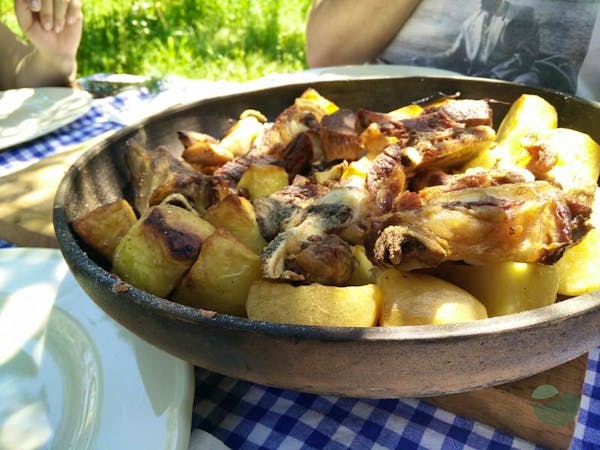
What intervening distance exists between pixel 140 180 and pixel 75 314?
31cm

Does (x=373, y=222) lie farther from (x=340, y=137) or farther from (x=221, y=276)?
(x=340, y=137)

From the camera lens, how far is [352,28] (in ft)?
8.86

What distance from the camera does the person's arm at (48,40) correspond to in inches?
99.5

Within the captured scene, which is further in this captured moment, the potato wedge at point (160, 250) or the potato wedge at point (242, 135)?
the potato wedge at point (242, 135)

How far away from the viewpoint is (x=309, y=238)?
2.87 ft

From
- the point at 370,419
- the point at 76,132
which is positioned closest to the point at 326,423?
the point at 370,419

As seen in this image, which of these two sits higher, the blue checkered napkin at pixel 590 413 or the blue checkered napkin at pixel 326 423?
the blue checkered napkin at pixel 590 413

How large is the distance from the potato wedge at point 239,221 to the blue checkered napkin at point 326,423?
28 centimetres

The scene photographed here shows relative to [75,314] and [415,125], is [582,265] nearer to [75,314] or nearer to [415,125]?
[415,125]

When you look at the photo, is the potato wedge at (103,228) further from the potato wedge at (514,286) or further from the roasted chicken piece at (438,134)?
the potato wedge at (514,286)

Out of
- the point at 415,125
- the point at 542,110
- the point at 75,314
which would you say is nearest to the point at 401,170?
the point at 415,125

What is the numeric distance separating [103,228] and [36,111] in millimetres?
1370

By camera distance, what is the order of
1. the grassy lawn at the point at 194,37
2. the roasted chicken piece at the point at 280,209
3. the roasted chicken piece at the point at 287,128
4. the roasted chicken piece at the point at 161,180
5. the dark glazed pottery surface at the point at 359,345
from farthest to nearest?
the grassy lawn at the point at 194,37 → the roasted chicken piece at the point at 287,128 → the roasted chicken piece at the point at 161,180 → the roasted chicken piece at the point at 280,209 → the dark glazed pottery surface at the point at 359,345

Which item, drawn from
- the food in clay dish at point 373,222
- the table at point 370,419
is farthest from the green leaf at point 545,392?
the food in clay dish at point 373,222
